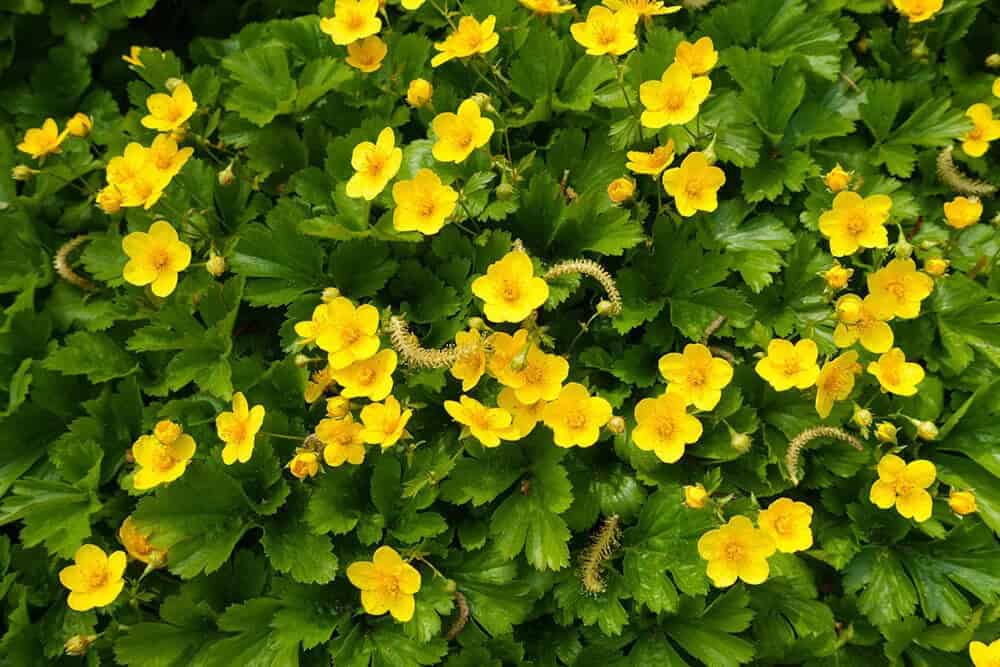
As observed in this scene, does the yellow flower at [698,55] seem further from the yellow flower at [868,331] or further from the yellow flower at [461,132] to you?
the yellow flower at [868,331]

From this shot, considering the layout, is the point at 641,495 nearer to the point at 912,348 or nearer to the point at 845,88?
the point at 912,348

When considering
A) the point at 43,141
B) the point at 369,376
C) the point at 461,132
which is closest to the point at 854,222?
the point at 461,132

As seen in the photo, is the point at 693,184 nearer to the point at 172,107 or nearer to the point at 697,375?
the point at 697,375

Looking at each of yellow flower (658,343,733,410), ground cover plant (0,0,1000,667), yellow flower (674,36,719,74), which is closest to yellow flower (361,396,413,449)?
ground cover plant (0,0,1000,667)

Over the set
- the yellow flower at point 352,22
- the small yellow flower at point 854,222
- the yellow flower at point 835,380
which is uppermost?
the yellow flower at point 352,22

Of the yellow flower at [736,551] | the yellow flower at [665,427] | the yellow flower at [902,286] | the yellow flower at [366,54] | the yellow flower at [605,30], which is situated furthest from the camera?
the yellow flower at [366,54]

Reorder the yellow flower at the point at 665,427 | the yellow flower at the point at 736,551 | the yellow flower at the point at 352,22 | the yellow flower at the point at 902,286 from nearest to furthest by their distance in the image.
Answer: the yellow flower at the point at 736,551 < the yellow flower at the point at 665,427 < the yellow flower at the point at 902,286 < the yellow flower at the point at 352,22

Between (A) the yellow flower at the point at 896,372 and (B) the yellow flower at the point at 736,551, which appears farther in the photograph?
(A) the yellow flower at the point at 896,372

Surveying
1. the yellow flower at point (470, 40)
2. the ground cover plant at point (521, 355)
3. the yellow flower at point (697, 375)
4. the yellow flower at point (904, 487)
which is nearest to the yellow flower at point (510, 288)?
the ground cover plant at point (521, 355)

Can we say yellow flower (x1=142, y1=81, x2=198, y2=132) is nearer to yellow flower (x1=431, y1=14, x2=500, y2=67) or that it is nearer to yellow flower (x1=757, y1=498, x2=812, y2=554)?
yellow flower (x1=431, y1=14, x2=500, y2=67)
